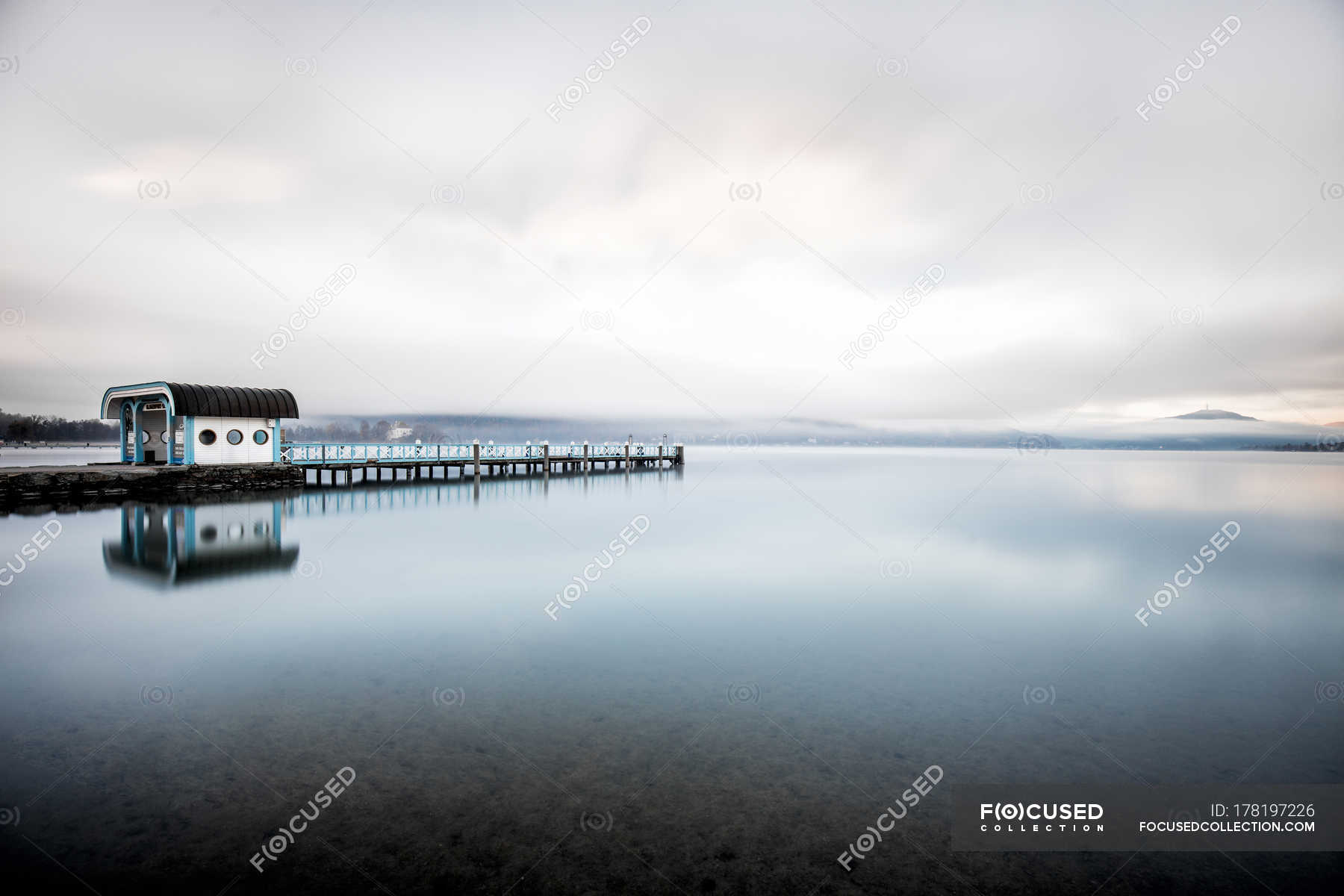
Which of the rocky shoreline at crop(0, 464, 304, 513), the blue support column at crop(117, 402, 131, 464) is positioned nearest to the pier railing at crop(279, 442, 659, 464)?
the rocky shoreline at crop(0, 464, 304, 513)

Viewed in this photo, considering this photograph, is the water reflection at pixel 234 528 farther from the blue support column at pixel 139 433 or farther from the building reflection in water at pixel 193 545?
the blue support column at pixel 139 433

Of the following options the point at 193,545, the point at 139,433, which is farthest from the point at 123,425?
the point at 193,545

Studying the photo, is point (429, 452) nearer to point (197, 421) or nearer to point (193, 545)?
point (197, 421)

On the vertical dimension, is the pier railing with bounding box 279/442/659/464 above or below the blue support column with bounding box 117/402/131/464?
above

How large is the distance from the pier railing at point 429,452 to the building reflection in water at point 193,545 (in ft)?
38.9

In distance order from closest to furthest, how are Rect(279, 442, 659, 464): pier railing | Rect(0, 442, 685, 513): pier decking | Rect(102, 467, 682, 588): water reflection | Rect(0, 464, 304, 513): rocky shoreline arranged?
Rect(102, 467, 682, 588): water reflection
Rect(0, 464, 304, 513): rocky shoreline
Rect(0, 442, 685, 513): pier decking
Rect(279, 442, 659, 464): pier railing

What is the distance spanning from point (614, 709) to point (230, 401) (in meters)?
31.1

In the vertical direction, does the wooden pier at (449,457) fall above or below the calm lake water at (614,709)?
above

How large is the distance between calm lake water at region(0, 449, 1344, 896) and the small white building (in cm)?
1337

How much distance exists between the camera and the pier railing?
3681 centimetres

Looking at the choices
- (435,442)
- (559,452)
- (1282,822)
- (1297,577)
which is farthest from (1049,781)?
(559,452)

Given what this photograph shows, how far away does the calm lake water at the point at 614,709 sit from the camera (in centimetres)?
432

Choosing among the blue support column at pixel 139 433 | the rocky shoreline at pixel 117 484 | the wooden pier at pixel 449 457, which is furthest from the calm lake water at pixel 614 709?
the wooden pier at pixel 449 457

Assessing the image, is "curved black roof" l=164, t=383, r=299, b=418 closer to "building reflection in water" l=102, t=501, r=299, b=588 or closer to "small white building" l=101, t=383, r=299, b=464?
"small white building" l=101, t=383, r=299, b=464
